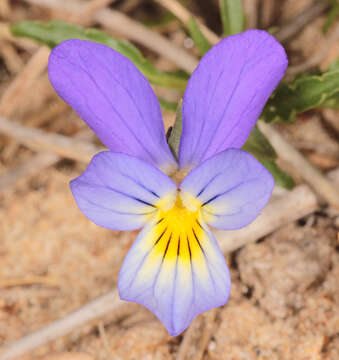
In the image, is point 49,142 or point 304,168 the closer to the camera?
point 304,168

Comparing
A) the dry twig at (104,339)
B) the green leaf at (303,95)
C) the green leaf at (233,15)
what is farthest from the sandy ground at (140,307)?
the green leaf at (233,15)

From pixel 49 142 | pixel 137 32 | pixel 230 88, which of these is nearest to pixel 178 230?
pixel 230 88

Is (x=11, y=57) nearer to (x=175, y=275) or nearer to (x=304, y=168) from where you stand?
(x=304, y=168)

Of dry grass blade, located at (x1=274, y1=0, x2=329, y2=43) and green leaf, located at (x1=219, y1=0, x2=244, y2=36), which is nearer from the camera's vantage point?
green leaf, located at (x1=219, y1=0, x2=244, y2=36)

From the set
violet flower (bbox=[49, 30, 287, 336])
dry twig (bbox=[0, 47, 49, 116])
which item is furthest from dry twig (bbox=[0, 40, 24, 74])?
violet flower (bbox=[49, 30, 287, 336])

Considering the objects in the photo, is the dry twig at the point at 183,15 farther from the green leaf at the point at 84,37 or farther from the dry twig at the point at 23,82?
the dry twig at the point at 23,82

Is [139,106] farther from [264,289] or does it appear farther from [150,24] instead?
[150,24]

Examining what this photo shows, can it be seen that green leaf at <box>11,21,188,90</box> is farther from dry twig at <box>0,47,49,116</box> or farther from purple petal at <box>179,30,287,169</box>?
purple petal at <box>179,30,287,169</box>
